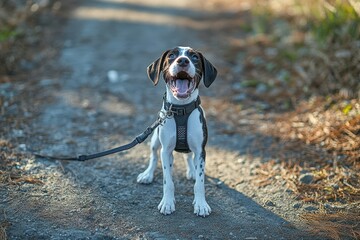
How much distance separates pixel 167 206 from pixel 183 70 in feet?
4.32

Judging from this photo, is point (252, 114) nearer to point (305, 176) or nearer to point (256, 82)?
point (256, 82)

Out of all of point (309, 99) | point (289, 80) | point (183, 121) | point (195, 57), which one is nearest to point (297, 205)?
point (183, 121)

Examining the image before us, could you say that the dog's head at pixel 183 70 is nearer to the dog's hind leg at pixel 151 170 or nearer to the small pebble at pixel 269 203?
the dog's hind leg at pixel 151 170

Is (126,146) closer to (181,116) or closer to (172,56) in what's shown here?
(181,116)

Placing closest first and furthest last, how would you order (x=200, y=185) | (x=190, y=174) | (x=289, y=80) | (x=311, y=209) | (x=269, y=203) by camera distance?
(x=200, y=185)
(x=311, y=209)
(x=269, y=203)
(x=190, y=174)
(x=289, y=80)

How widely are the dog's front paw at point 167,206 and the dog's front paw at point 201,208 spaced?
8.8 inches

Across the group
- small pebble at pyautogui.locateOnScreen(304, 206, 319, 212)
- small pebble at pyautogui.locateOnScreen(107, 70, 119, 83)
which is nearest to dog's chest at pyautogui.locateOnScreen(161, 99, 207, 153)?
small pebble at pyautogui.locateOnScreen(304, 206, 319, 212)

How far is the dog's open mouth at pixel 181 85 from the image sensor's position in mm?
4012

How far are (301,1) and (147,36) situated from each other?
3.66 m

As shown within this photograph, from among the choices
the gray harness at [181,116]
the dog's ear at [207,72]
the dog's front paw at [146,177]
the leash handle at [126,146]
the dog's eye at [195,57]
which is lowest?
the dog's front paw at [146,177]

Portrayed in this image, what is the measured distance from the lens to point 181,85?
13.4 ft

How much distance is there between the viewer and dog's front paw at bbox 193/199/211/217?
4.20 metres

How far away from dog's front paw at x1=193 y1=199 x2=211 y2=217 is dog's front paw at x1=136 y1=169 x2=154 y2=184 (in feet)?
2.40

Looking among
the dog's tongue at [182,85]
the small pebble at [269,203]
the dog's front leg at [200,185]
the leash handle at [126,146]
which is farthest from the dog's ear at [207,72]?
the small pebble at [269,203]
